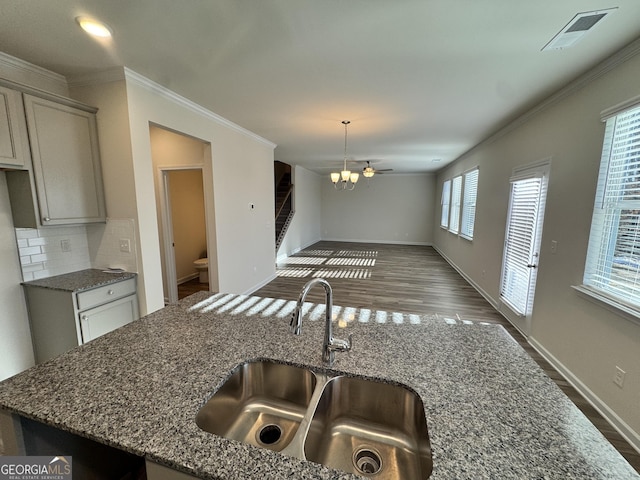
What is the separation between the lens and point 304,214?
8750mm

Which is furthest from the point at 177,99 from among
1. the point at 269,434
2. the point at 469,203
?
the point at 469,203

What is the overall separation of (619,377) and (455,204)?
18.0 feet

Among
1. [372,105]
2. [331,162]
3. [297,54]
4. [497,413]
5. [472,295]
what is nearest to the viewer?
[497,413]

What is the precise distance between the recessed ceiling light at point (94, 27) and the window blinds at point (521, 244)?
4.05 metres

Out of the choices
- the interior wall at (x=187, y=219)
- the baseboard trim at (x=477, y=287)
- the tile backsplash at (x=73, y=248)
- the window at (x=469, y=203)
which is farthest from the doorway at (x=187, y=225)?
the window at (x=469, y=203)

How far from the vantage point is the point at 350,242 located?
1022 cm

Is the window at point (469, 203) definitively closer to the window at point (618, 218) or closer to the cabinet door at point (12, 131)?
the window at point (618, 218)

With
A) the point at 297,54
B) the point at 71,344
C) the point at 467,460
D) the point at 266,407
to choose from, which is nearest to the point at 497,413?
the point at 467,460

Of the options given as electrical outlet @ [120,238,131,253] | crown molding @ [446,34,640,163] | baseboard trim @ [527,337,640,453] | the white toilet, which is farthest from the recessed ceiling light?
baseboard trim @ [527,337,640,453]

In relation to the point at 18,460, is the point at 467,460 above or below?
above

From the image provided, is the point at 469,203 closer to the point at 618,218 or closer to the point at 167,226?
the point at 618,218

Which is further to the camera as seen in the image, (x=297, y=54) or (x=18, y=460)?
(x=297, y=54)

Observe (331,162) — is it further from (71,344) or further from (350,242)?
(71,344)

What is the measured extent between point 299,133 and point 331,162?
3.21 metres
